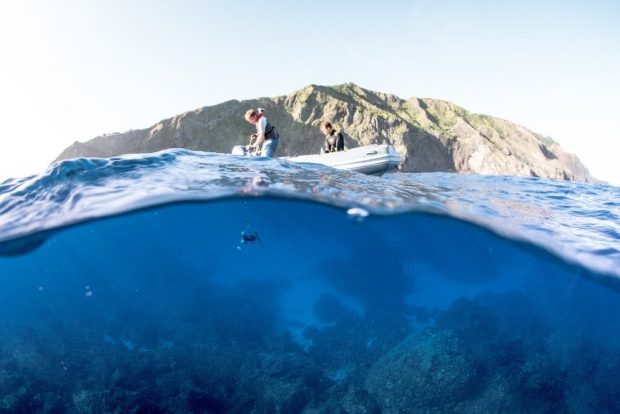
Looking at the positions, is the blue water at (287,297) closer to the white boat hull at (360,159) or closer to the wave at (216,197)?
the wave at (216,197)

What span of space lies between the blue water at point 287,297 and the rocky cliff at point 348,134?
47.8 meters

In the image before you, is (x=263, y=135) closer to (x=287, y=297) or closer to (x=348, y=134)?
(x=287, y=297)

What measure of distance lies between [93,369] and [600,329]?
8.03 metres

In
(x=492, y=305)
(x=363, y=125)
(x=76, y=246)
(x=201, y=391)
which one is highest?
(x=363, y=125)

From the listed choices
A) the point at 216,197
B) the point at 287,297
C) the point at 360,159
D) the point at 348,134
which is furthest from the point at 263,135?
the point at 348,134

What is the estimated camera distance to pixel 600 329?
6633mm

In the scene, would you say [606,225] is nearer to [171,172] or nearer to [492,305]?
[492,305]

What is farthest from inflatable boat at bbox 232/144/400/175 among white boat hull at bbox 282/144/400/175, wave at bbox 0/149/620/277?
wave at bbox 0/149/620/277

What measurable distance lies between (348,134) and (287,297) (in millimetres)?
51157

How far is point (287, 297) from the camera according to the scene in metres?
6.74

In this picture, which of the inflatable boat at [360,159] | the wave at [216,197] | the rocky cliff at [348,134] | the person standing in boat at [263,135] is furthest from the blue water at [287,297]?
the rocky cliff at [348,134]

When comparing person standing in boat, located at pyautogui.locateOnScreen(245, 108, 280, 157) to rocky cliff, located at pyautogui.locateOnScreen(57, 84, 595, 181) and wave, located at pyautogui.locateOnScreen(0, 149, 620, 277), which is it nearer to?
wave, located at pyautogui.locateOnScreen(0, 149, 620, 277)

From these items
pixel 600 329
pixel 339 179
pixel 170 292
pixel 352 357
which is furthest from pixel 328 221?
pixel 600 329

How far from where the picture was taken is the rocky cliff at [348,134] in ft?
177
